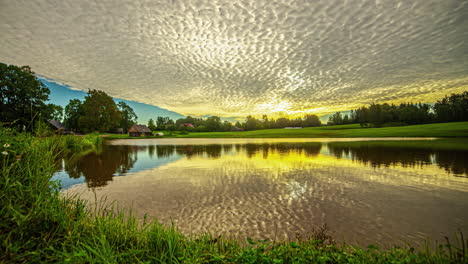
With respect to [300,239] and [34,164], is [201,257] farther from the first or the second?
[34,164]

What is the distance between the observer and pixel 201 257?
317 cm

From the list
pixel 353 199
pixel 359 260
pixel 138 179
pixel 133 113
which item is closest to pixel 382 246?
pixel 359 260

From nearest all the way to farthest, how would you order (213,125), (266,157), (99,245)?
(99,245)
(266,157)
(213,125)

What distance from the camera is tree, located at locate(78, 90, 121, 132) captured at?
2579 inches

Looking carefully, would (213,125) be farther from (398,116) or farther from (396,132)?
(398,116)

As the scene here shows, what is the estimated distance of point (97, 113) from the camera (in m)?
67.2

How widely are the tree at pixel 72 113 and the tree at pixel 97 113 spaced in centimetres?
1574

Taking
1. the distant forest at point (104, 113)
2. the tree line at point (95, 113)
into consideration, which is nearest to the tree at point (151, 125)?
the distant forest at point (104, 113)

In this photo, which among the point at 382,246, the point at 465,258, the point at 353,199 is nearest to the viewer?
the point at 465,258

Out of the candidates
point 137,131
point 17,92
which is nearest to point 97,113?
point 137,131

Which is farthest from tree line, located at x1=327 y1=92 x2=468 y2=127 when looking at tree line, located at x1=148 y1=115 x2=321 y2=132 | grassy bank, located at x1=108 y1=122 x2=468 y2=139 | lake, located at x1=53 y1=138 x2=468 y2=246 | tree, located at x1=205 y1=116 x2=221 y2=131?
lake, located at x1=53 y1=138 x2=468 y2=246

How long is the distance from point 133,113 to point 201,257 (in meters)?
129

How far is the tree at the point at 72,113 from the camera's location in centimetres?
7906

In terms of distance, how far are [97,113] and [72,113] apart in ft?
84.2
